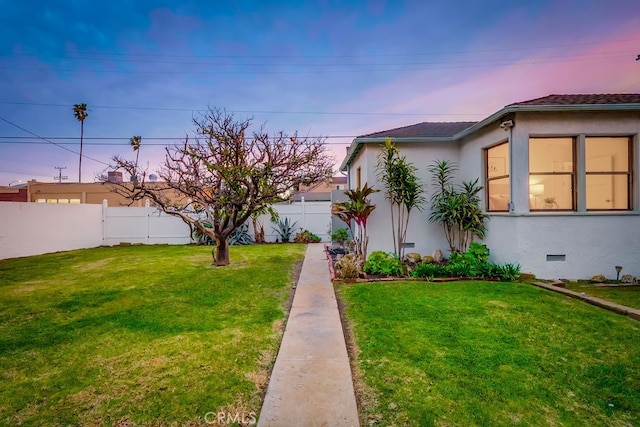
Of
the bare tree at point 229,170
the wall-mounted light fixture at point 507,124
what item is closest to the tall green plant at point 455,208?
the wall-mounted light fixture at point 507,124

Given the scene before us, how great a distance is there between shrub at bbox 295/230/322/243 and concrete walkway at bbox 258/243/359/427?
9.09 meters

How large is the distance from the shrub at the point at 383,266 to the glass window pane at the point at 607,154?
462 cm

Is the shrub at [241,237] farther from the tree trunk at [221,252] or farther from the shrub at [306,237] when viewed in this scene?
the tree trunk at [221,252]

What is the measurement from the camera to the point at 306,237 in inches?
551

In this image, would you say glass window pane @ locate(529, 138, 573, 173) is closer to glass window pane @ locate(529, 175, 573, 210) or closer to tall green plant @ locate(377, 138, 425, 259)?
glass window pane @ locate(529, 175, 573, 210)

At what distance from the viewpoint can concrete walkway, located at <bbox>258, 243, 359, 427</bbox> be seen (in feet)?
7.29

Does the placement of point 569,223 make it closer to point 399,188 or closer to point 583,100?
point 583,100

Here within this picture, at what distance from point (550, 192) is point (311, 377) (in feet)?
22.5

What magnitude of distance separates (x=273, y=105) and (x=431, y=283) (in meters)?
15.1

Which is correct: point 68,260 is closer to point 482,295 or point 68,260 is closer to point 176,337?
point 176,337

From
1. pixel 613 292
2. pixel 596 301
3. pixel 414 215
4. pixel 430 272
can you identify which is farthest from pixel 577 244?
pixel 414 215

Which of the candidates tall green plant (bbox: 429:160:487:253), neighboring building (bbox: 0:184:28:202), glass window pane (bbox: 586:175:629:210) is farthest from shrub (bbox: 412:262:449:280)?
neighboring building (bbox: 0:184:28:202)

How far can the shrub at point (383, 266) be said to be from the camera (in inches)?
276

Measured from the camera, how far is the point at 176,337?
3699 mm
